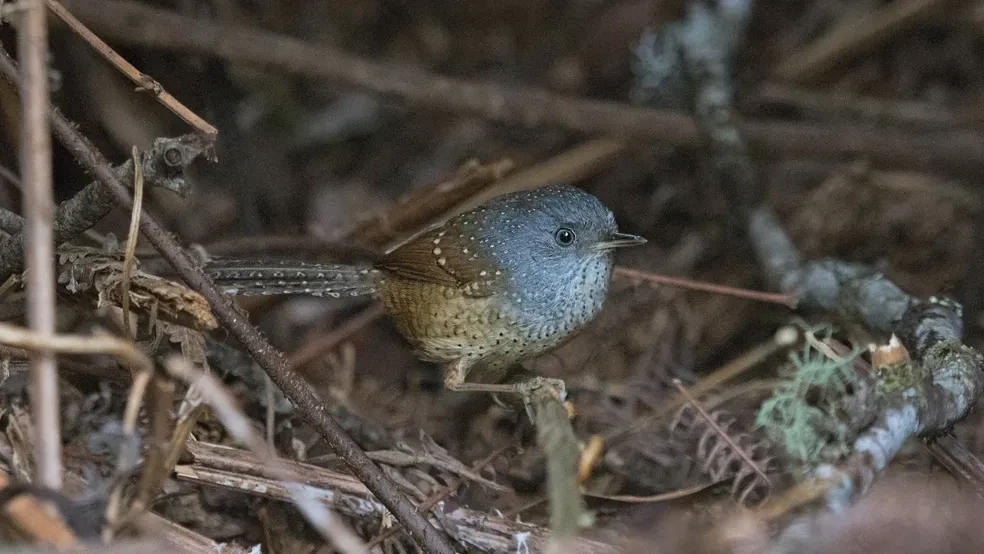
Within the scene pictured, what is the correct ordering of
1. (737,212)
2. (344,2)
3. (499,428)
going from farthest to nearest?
(344,2)
(737,212)
(499,428)

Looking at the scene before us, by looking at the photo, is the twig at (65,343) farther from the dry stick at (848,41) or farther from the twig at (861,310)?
the dry stick at (848,41)

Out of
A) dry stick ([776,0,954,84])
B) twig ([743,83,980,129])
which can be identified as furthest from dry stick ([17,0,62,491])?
dry stick ([776,0,954,84])

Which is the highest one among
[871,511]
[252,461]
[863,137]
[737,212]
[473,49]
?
[473,49]

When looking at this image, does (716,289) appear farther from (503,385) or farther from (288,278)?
(288,278)

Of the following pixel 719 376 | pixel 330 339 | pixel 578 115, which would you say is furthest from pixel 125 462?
pixel 578 115

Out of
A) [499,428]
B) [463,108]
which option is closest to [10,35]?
[463,108]

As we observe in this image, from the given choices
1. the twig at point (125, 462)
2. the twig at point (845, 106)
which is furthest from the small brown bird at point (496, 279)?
the twig at point (845, 106)

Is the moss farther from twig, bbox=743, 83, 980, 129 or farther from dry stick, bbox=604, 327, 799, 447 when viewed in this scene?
twig, bbox=743, 83, 980, 129

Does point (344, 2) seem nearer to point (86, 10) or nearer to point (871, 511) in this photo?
point (86, 10)
